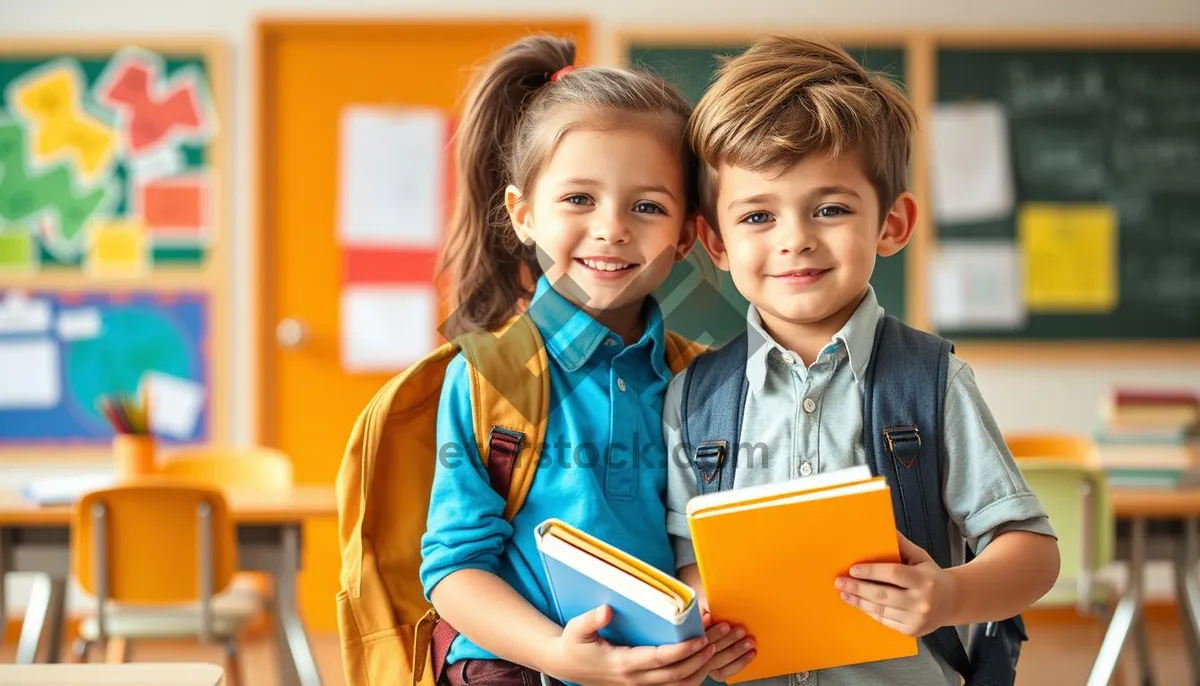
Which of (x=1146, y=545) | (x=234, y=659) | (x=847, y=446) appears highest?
(x=847, y=446)

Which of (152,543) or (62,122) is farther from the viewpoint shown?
(62,122)

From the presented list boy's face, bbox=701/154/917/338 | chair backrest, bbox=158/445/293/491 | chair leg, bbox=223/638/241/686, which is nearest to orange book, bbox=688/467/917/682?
boy's face, bbox=701/154/917/338

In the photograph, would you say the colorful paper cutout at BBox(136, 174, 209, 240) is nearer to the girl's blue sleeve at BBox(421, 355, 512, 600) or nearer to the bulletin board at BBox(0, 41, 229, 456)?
the bulletin board at BBox(0, 41, 229, 456)

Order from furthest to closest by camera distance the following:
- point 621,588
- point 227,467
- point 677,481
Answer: point 227,467, point 677,481, point 621,588

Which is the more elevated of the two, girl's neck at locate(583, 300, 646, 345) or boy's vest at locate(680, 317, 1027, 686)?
girl's neck at locate(583, 300, 646, 345)

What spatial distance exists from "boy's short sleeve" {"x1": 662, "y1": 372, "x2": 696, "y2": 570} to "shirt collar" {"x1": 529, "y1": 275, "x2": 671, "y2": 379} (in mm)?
44

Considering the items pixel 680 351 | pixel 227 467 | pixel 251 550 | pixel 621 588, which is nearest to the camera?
pixel 621 588

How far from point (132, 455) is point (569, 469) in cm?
211

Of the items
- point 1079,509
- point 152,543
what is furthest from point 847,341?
point 152,543

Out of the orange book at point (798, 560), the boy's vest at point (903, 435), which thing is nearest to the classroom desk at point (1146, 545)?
the boy's vest at point (903, 435)

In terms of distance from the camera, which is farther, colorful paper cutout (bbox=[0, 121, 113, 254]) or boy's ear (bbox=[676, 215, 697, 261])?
colorful paper cutout (bbox=[0, 121, 113, 254])

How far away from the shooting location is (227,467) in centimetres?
325

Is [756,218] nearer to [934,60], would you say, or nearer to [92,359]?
[934,60]

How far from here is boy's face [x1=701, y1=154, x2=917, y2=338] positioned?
3.51ft
